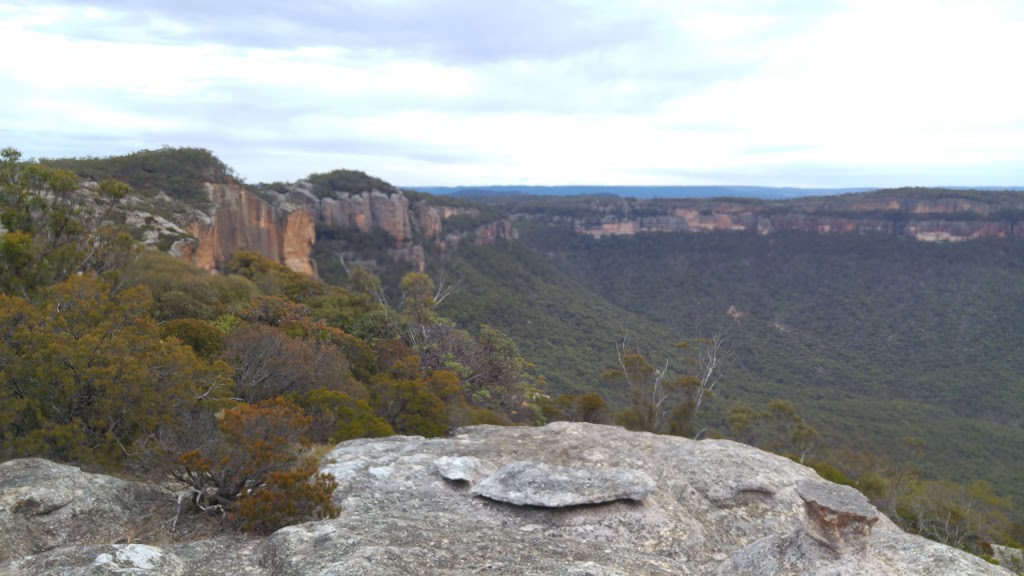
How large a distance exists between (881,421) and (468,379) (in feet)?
122

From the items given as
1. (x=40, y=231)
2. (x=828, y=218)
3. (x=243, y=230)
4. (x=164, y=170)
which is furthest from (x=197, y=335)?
(x=828, y=218)

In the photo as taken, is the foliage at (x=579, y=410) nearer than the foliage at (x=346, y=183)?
Yes

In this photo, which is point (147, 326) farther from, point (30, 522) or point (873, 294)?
point (873, 294)

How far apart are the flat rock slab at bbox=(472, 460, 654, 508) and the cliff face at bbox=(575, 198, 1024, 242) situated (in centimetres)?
10491

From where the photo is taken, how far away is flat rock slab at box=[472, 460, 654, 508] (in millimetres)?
10148

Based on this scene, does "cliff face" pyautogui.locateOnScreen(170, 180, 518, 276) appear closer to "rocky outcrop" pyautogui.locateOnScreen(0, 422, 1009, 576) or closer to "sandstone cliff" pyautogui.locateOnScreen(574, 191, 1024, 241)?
"rocky outcrop" pyautogui.locateOnScreen(0, 422, 1009, 576)

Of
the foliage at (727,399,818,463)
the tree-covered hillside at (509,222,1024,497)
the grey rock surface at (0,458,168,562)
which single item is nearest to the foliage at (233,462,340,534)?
the grey rock surface at (0,458,168,562)

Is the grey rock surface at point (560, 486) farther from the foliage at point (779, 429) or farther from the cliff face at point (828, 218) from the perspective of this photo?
the cliff face at point (828, 218)

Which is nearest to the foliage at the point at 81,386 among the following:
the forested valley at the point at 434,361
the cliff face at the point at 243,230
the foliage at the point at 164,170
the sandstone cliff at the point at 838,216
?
the forested valley at the point at 434,361

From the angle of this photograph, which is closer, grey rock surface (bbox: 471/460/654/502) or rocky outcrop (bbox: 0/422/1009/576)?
rocky outcrop (bbox: 0/422/1009/576)

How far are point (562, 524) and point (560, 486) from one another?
2.43 feet

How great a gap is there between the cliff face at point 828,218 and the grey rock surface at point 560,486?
104914 millimetres

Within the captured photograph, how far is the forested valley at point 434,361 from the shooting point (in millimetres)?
10633

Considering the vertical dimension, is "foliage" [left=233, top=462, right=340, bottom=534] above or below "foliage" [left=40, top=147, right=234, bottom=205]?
below
